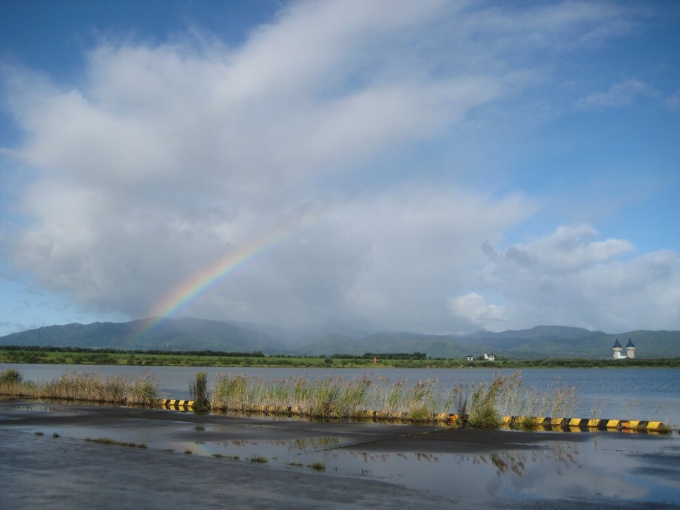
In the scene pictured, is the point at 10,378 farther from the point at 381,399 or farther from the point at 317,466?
the point at 317,466

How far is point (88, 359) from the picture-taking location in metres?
138

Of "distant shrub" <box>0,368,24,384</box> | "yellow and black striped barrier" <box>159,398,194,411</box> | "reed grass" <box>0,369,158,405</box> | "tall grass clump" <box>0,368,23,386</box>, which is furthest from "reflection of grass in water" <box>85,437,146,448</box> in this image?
"distant shrub" <box>0,368,24,384</box>

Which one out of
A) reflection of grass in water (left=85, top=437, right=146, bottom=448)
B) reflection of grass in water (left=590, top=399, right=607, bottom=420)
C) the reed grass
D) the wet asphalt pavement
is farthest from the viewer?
the reed grass

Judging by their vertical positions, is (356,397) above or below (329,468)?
above

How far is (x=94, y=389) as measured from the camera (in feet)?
109

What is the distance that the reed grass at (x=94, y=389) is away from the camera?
31250 mm

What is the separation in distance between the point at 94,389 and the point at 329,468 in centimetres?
A: 2365

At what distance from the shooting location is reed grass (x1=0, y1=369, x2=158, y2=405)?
103ft

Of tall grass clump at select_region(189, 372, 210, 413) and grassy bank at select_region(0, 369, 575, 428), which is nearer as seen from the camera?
grassy bank at select_region(0, 369, 575, 428)

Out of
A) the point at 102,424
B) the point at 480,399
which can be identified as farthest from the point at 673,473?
the point at 102,424

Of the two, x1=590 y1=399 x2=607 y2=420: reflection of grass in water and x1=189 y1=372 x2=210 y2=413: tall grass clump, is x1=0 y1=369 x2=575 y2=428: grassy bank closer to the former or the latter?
x1=189 y1=372 x2=210 y2=413: tall grass clump

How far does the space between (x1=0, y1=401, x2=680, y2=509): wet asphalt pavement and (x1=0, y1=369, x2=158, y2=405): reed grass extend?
393 inches

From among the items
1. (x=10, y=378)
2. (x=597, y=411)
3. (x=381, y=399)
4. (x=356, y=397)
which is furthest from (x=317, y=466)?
(x=10, y=378)

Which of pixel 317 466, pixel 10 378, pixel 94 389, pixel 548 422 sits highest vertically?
pixel 10 378
